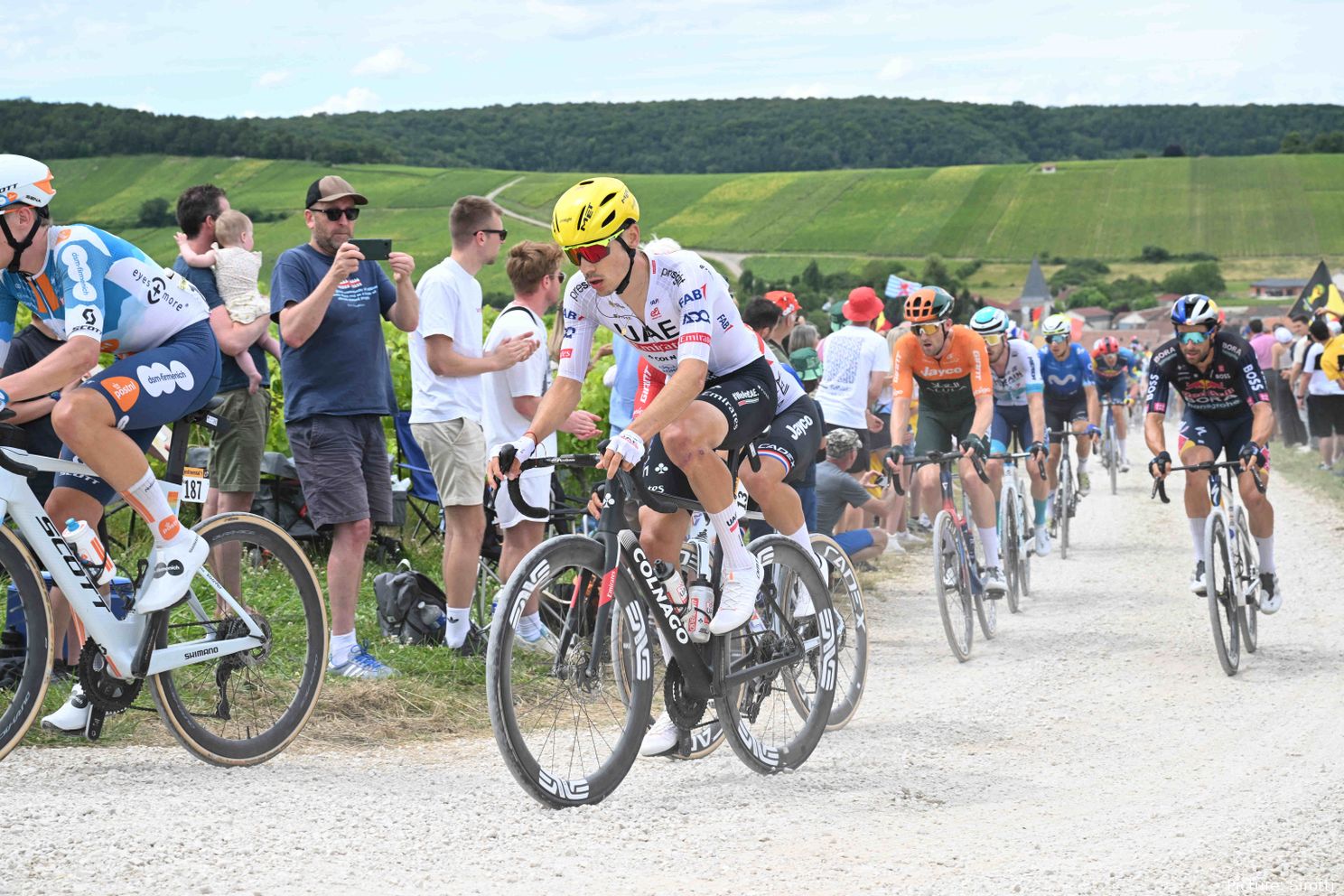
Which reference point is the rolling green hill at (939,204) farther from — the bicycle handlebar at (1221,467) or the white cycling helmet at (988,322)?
the bicycle handlebar at (1221,467)

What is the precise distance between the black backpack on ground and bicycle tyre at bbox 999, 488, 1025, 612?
187 inches

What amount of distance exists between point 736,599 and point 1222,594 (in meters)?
4.64

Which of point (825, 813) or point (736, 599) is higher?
point (736, 599)

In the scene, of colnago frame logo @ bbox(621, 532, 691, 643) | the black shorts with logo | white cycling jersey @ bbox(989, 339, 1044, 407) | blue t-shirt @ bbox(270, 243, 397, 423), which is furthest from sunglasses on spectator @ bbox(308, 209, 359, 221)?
white cycling jersey @ bbox(989, 339, 1044, 407)

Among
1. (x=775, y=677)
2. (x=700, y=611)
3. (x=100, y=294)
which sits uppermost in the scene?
(x=100, y=294)

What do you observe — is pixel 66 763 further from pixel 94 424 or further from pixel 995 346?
pixel 995 346

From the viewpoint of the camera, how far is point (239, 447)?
7562mm

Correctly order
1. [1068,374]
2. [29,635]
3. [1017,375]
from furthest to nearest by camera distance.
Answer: [1068,374] → [1017,375] → [29,635]

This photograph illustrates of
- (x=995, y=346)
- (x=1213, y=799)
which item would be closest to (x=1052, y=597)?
(x=995, y=346)

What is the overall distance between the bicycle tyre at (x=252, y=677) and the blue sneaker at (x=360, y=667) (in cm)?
102

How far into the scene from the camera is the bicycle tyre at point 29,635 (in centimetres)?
495

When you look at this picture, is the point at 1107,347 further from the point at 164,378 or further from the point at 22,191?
the point at 22,191

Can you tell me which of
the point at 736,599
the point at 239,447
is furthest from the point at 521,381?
the point at 736,599

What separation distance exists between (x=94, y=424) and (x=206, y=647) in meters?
1.03
